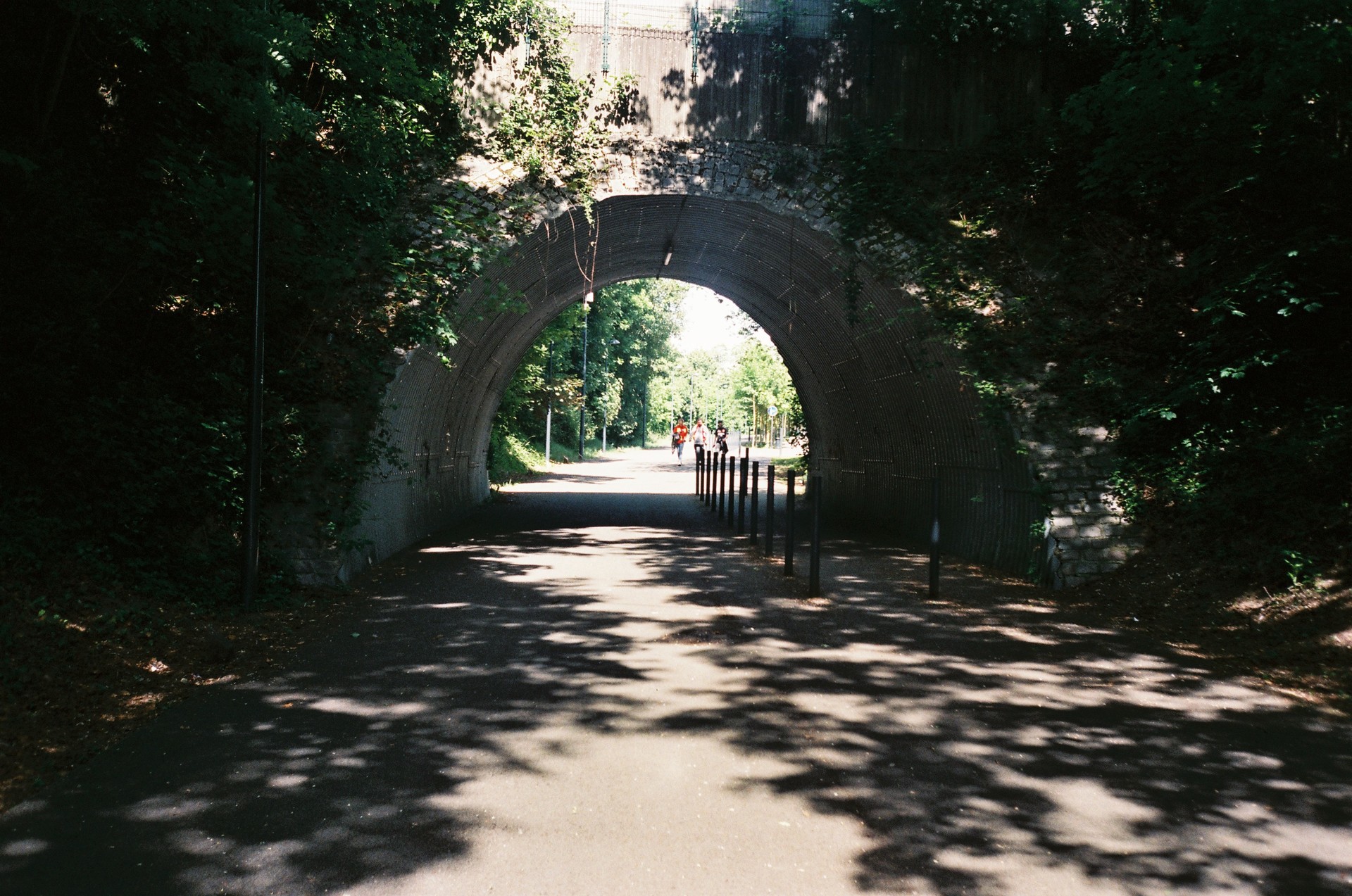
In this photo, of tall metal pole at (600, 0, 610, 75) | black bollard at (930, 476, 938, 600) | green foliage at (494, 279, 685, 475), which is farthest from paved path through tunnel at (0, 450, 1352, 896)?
green foliage at (494, 279, 685, 475)

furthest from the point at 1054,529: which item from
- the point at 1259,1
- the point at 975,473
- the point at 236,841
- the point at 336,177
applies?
the point at 236,841

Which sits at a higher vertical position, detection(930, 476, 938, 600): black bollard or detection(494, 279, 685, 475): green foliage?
detection(494, 279, 685, 475): green foliage

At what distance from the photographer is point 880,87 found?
46.8 ft

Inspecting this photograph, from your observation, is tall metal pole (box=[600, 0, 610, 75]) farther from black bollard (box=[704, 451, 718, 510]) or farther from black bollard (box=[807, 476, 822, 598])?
black bollard (box=[704, 451, 718, 510])

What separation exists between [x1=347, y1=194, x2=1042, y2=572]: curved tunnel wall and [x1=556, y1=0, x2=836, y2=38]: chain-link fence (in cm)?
245

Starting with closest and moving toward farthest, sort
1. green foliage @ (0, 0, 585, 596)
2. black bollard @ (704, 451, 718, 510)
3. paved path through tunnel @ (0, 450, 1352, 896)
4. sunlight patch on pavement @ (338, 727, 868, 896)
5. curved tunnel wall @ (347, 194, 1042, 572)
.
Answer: sunlight patch on pavement @ (338, 727, 868, 896)
paved path through tunnel @ (0, 450, 1352, 896)
green foliage @ (0, 0, 585, 596)
curved tunnel wall @ (347, 194, 1042, 572)
black bollard @ (704, 451, 718, 510)

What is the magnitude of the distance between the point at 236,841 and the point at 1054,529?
881 cm

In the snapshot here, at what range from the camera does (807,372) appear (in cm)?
2123

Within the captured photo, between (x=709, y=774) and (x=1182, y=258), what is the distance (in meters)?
11.4

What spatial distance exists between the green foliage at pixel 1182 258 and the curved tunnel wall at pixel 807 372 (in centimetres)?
100

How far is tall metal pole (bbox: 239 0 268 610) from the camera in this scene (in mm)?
8375

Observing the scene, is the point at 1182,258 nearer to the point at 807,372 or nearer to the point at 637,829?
the point at 807,372

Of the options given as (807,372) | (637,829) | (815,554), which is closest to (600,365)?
(807,372)

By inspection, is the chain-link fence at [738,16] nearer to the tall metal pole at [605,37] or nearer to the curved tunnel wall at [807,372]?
the tall metal pole at [605,37]
